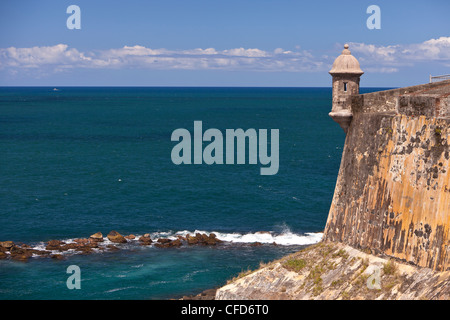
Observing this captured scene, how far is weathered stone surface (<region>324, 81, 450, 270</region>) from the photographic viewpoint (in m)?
24.1

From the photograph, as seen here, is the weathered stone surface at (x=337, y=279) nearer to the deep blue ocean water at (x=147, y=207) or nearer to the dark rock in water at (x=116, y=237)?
the deep blue ocean water at (x=147, y=207)

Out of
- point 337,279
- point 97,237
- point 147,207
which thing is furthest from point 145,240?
point 337,279

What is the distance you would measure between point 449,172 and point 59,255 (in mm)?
35068

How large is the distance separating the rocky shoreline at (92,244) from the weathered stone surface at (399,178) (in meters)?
23.8

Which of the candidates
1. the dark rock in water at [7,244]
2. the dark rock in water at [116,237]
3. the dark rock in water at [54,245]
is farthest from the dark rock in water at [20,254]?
the dark rock in water at [116,237]

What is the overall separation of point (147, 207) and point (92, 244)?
15069mm

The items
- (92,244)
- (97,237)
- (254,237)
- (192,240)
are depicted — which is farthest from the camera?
(254,237)

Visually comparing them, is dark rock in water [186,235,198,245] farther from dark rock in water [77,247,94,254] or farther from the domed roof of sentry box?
the domed roof of sentry box

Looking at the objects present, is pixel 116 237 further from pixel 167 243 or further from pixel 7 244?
pixel 7 244

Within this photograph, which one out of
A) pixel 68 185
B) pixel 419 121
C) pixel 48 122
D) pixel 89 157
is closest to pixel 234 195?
pixel 68 185

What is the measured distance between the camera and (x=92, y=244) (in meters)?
51.8

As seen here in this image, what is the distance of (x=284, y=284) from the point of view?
29.0 m
